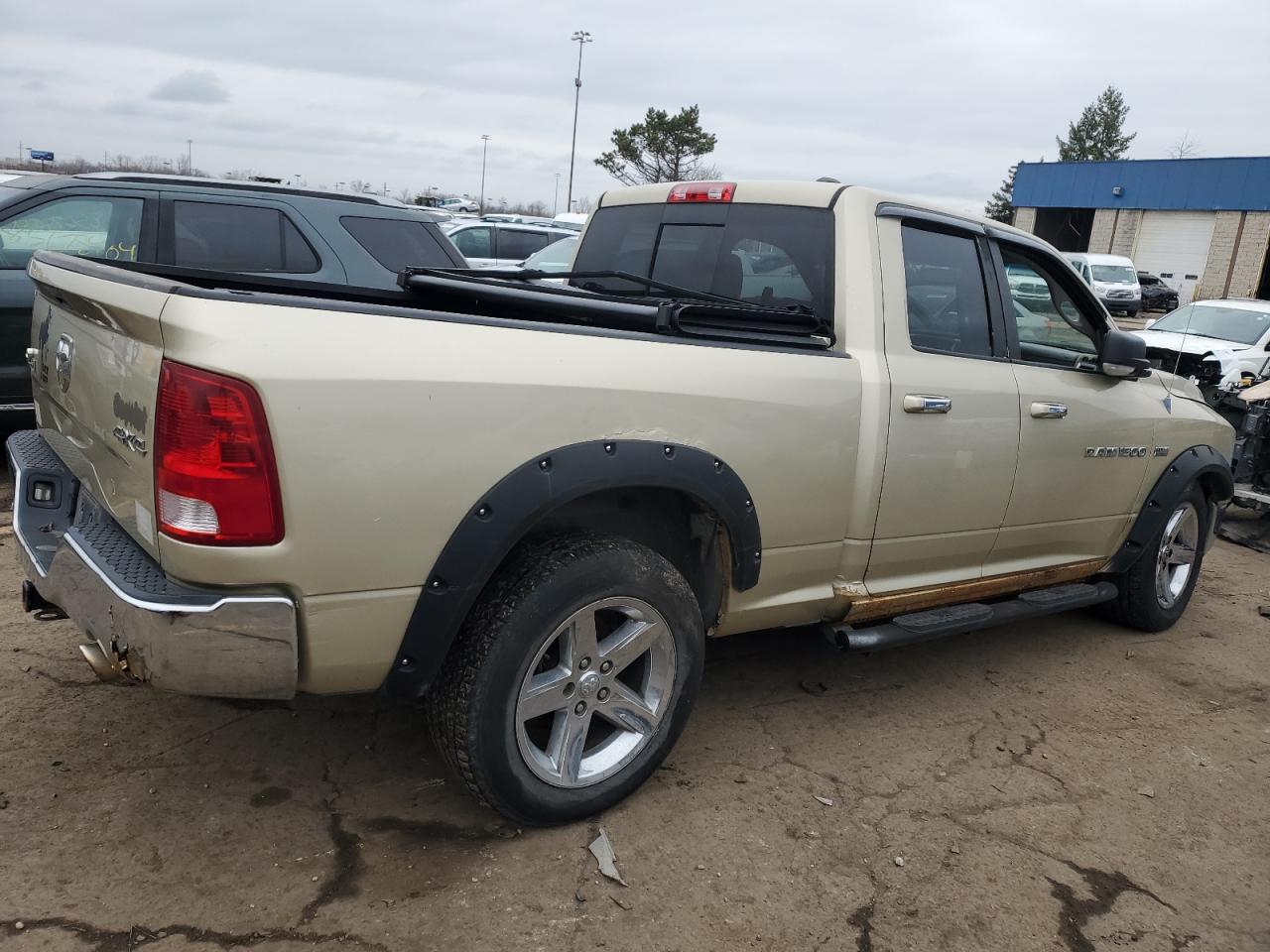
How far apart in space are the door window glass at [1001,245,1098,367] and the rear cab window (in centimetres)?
369

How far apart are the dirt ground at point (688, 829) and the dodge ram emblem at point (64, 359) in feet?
3.88

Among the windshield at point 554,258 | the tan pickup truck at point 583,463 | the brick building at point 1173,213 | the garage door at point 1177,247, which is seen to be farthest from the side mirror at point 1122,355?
the garage door at point 1177,247

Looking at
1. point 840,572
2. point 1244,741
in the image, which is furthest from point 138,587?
point 1244,741

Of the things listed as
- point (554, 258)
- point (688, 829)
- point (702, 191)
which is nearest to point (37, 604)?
point (688, 829)

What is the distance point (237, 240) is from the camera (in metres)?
6.16

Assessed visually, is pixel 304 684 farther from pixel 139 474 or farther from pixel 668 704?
pixel 668 704

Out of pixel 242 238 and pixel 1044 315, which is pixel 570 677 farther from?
pixel 242 238

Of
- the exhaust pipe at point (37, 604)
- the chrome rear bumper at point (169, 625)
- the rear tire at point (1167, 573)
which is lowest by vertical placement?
the rear tire at point (1167, 573)

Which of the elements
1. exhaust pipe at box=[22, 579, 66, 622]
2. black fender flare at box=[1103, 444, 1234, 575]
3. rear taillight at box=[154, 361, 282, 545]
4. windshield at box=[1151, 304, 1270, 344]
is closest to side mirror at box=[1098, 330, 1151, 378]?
black fender flare at box=[1103, 444, 1234, 575]

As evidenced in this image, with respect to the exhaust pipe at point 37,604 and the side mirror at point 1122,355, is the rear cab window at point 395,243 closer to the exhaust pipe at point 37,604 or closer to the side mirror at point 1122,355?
the exhaust pipe at point 37,604

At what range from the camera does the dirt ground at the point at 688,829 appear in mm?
2500

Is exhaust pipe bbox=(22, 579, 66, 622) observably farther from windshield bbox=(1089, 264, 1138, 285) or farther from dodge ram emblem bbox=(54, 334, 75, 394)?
windshield bbox=(1089, 264, 1138, 285)

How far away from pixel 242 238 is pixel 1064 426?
490 centimetres

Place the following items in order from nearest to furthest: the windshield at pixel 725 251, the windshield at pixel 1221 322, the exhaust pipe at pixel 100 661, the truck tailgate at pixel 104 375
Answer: the truck tailgate at pixel 104 375 → the exhaust pipe at pixel 100 661 → the windshield at pixel 725 251 → the windshield at pixel 1221 322
